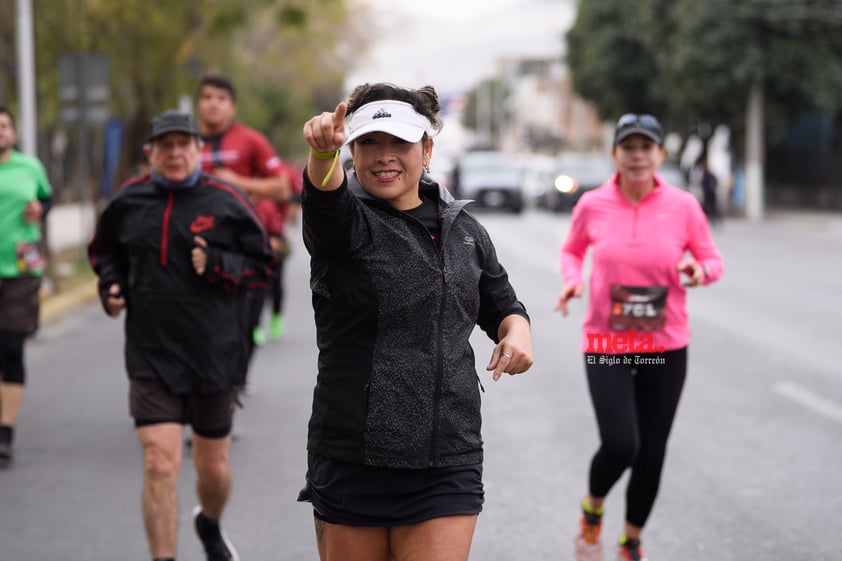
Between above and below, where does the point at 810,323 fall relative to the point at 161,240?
below

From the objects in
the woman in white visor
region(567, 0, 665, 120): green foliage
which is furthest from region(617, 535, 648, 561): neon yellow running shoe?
region(567, 0, 665, 120): green foliage

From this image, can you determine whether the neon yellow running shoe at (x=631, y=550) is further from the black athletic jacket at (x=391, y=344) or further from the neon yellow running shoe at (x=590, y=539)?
the black athletic jacket at (x=391, y=344)

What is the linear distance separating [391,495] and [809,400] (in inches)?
273

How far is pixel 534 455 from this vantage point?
8180 mm

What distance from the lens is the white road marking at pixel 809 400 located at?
9383 mm

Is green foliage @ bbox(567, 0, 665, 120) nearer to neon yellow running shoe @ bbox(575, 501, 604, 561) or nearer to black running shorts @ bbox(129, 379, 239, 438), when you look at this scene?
neon yellow running shoe @ bbox(575, 501, 604, 561)

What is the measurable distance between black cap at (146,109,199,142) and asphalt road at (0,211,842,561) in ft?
6.15

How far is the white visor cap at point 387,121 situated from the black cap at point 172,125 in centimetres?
229

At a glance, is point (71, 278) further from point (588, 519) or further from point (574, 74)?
Result: point (574, 74)

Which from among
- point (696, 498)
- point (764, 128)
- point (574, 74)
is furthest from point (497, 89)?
point (696, 498)

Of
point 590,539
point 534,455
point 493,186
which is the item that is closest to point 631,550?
point 590,539

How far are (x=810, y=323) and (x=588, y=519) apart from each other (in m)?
9.17

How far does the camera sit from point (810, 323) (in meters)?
14.3

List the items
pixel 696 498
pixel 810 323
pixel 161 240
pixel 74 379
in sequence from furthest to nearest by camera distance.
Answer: pixel 810 323 → pixel 74 379 → pixel 696 498 → pixel 161 240
